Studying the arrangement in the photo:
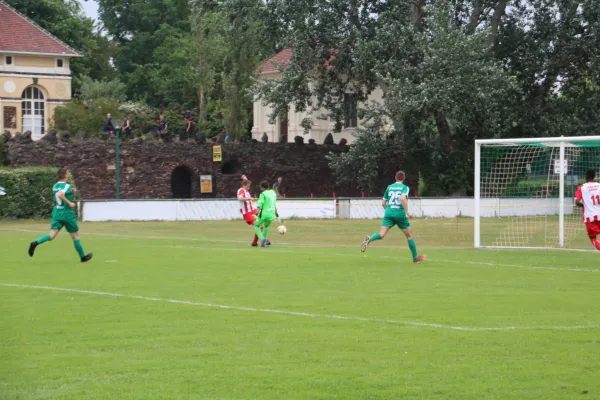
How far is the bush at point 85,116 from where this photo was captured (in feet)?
190

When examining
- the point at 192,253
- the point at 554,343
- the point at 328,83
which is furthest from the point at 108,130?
the point at 554,343

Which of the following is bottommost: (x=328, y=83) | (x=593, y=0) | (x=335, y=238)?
(x=335, y=238)

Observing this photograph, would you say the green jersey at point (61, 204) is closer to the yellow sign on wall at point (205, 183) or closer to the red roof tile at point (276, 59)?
the yellow sign on wall at point (205, 183)

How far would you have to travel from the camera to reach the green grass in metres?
8.97

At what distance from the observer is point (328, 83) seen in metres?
50.7

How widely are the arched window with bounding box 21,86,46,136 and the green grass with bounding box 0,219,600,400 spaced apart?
45389 millimetres

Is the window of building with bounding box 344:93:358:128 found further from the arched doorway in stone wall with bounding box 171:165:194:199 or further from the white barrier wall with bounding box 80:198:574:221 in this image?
the arched doorway in stone wall with bounding box 171:165:194:199

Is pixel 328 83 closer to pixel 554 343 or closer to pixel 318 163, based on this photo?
pixel 318 163

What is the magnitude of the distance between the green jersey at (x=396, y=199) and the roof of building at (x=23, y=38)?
4822cm

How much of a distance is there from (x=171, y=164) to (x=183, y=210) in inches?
529

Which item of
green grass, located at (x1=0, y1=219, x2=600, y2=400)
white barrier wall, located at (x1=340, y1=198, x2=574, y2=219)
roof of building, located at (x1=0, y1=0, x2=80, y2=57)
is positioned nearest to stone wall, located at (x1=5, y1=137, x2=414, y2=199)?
white barrier wall, located at (x1=340, y1=198, x2=574, y2=219)

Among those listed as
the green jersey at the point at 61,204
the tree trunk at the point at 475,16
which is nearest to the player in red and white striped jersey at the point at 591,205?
the green jersey at the point at 61,204

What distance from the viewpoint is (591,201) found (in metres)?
23.0

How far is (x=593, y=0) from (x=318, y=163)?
18.3m
